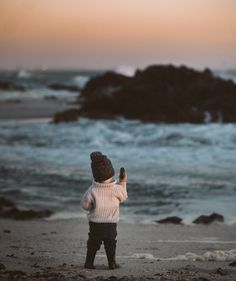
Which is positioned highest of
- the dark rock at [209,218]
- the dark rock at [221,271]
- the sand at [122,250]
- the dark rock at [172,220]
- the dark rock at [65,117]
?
the dark rock at [65,117]

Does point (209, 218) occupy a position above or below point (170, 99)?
below

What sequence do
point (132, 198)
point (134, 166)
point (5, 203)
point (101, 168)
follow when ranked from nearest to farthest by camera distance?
point (101, 168), point (5, 203), point (132, 198), point (134, 166)

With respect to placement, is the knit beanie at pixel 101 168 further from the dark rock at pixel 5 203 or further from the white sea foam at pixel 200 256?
the dark rock at pixel 5 203

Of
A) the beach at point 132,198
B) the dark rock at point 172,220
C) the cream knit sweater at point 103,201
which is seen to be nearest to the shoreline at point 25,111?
the beach at point 132,198

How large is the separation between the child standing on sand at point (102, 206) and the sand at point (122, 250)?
171 mm

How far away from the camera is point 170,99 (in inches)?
1001

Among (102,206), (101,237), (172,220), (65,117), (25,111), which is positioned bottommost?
(172,220)

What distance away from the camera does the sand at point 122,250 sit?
4574 mm

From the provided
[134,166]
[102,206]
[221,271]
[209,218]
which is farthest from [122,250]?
[134,166]

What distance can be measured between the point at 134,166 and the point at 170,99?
42.4 feet

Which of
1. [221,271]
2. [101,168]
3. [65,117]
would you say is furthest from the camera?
[65,117]

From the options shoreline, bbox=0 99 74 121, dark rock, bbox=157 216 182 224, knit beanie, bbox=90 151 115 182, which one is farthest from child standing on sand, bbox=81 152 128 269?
shoreline, bbox=0 99 74 121

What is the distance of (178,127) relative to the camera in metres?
20.7

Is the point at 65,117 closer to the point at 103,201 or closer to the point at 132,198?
the point at 132,198
